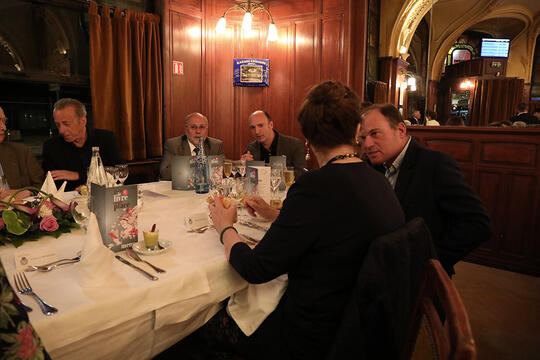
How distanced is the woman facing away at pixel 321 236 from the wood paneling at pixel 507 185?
9.13ft

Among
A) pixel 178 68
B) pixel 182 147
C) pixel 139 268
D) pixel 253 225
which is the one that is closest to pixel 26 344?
pixel 139 268

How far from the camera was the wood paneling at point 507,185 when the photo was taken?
326 centimetres

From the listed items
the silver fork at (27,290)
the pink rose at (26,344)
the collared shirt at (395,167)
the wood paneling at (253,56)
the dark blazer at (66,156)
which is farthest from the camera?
the wood paneling at (253,56)

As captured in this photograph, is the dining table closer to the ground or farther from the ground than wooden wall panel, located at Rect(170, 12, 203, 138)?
closer to the ground

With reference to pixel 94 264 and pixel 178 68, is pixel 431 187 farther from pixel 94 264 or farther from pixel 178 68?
pixel 178 68

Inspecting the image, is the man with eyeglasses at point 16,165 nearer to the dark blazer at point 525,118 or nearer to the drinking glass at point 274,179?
the drinking glass at point 274,179

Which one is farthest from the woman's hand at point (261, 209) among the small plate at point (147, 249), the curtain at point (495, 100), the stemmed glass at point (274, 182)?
the curtain at point (495, 100)

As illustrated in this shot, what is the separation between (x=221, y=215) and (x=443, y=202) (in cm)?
103

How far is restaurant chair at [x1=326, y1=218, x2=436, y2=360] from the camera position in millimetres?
991

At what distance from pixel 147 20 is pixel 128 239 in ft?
11.9

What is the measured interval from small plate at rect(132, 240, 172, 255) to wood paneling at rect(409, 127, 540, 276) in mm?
3258

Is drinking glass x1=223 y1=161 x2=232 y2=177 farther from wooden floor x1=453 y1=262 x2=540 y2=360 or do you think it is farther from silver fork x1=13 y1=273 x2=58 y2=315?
wooden floor x1=453 y1=262 x2=540 y2=360

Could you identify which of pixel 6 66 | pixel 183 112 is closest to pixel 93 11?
pixel 6 66

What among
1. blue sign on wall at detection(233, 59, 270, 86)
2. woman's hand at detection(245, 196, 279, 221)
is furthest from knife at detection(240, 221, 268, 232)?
blue sign on wall at detection(233, 59, 270, 86)
